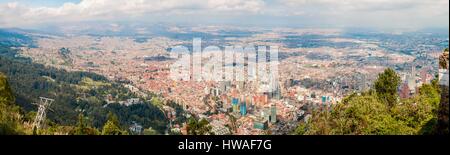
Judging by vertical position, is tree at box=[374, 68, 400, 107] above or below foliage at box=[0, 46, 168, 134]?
above

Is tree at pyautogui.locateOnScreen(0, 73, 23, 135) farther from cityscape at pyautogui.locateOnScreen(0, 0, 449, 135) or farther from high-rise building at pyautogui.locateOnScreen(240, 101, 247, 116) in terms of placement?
high-rise building at pyautogui.locateOnScreen(240, 101, 247, 116)

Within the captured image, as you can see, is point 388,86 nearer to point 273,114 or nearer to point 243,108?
point 273,114

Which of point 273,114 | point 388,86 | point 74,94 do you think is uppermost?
point 388,86

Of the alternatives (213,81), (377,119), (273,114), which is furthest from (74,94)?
(377,119)

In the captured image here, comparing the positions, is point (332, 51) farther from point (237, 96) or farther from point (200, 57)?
point (237, 96)

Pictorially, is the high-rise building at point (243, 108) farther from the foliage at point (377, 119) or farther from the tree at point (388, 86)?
the foliage at point (377, 119)

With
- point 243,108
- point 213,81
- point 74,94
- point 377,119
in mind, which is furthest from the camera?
point 74,94

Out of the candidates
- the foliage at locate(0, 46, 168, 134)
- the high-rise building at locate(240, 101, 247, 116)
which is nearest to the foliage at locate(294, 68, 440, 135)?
the high-rise building at locate(240, 101, 247, 116)

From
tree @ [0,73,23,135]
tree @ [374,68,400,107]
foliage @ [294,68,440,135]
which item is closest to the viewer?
tree @ [0,73,23,135]

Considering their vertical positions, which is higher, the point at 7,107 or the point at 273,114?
the point at 7,107

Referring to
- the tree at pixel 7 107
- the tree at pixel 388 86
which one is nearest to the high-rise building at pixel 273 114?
the tree at pixel 388 86

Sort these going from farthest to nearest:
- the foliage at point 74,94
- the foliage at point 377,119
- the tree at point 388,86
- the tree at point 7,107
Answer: the foliage at point 74,94 → the tree at point 388,86 → the foliage at point 377,119 → the tree at point 7,107

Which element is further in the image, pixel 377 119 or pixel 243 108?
pixel 243 108
